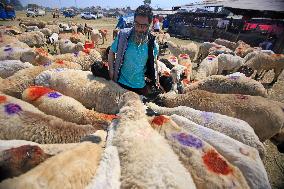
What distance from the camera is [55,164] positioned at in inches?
109

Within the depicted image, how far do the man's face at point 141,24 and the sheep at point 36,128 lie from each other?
1882 mm

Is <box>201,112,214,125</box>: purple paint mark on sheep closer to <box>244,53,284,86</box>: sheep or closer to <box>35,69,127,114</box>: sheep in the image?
<box>35,69,127,114</box>: sheep

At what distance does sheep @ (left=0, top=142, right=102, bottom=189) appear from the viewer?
2524mm

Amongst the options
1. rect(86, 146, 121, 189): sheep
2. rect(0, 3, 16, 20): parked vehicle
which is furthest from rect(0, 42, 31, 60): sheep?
rect(0, 3, 16, 20): parked vehicle

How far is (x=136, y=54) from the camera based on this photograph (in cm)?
478

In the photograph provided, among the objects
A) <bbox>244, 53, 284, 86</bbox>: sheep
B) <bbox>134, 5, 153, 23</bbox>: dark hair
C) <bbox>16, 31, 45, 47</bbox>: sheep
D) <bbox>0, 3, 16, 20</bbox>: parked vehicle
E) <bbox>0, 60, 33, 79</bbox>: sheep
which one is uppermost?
<bbox>134, 5, 153, 23</bbox>: dark hair

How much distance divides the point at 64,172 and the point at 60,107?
2.47 m

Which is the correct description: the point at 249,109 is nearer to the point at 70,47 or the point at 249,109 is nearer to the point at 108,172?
the point at 108,172

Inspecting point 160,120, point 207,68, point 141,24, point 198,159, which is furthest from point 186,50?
point 198,159

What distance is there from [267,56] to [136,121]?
10.4m

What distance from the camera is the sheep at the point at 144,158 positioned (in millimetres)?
2891

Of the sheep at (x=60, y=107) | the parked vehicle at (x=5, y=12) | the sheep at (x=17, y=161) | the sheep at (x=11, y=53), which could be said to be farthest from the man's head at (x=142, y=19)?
the parked vehicle at (x=5, y=12)

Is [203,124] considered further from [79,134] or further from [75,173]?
[75,173]

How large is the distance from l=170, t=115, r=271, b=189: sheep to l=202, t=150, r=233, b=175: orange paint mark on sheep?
265mm
